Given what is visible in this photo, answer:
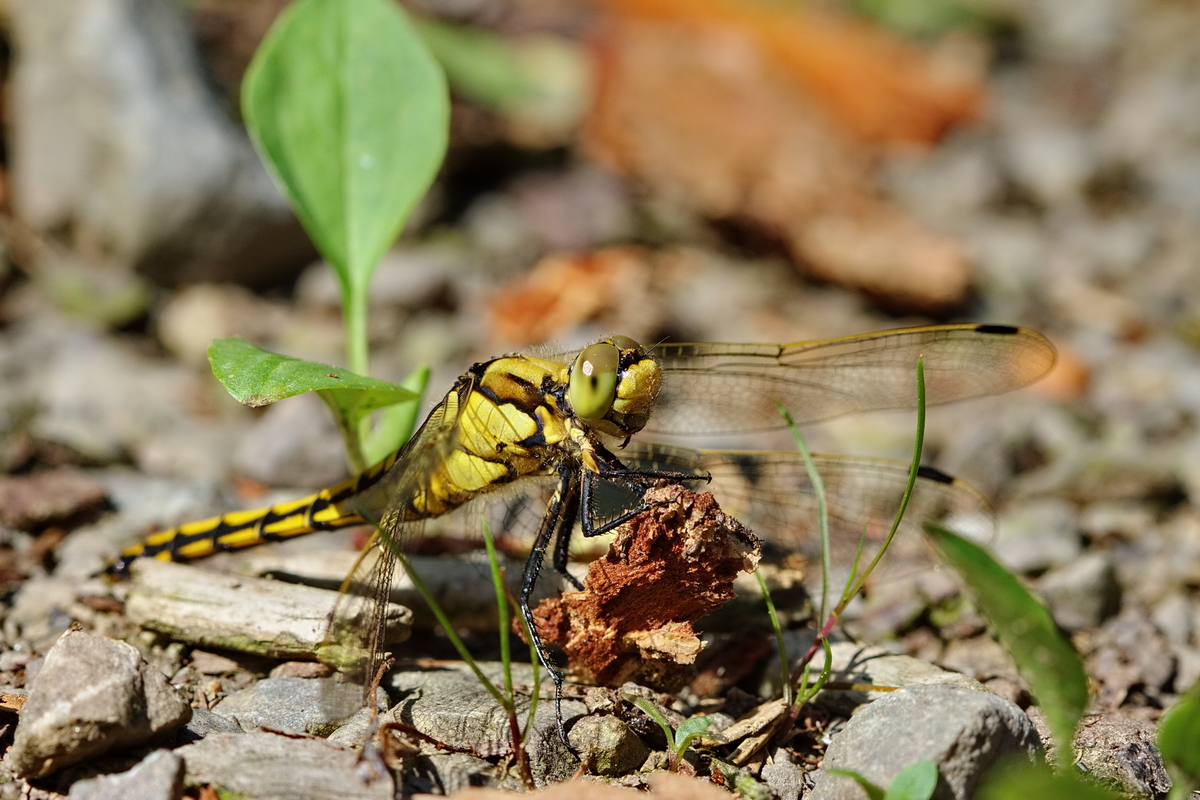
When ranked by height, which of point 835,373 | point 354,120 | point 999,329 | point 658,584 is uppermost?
point 354,120

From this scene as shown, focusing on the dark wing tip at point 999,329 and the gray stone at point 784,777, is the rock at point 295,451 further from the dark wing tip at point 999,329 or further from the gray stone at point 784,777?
the dark wing tip at point 999,329

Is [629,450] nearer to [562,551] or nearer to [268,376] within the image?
[562,551]

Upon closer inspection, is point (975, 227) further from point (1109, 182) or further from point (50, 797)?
point (50, 797)

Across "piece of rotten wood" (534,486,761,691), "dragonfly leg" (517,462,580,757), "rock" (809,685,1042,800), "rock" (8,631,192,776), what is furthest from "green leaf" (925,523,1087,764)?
"rock" (8,631,192,776)

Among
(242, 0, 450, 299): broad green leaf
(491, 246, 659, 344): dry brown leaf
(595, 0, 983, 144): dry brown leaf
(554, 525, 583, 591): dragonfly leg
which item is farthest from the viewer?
(595, 0, 983, 144): dry brown leaf

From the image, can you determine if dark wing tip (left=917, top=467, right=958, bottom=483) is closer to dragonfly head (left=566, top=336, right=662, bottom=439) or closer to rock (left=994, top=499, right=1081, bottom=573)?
rock (left=994, top=499, right=1081, bottom=573)

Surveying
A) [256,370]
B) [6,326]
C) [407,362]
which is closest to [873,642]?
[256,370]

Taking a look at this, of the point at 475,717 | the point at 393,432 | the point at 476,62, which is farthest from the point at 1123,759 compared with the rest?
the point at 476,62
